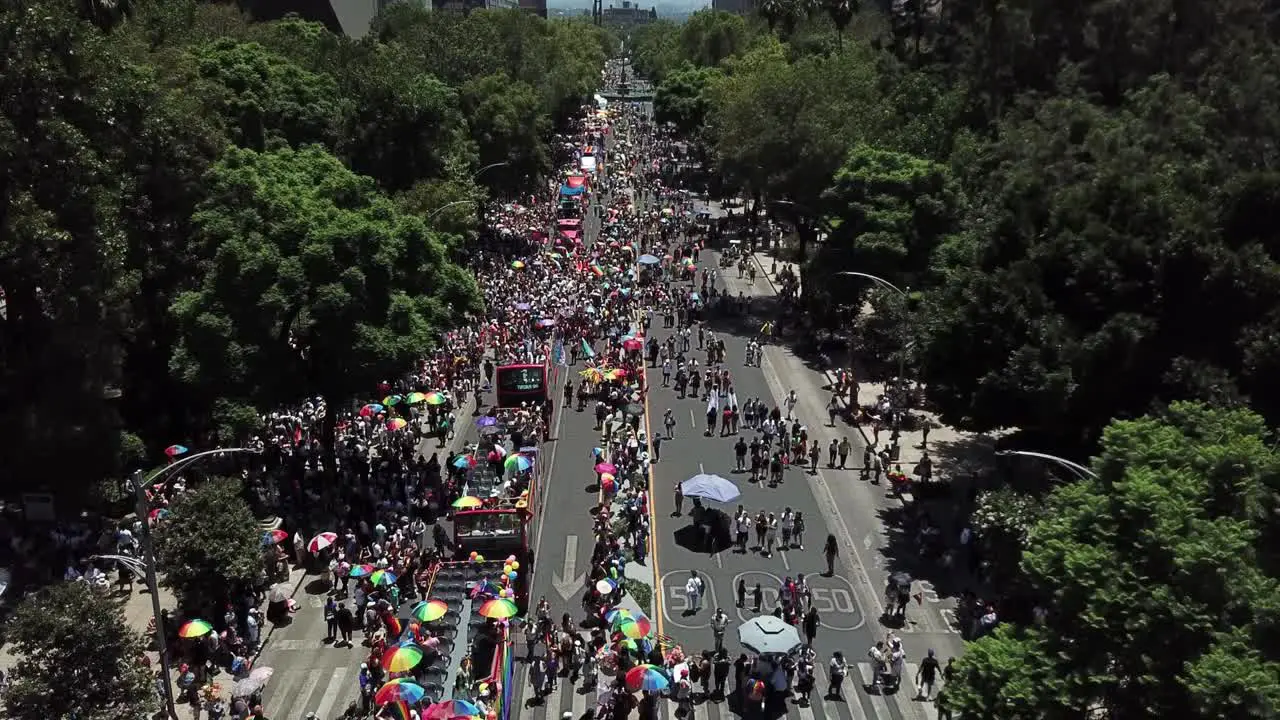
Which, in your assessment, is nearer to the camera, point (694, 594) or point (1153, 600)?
point (1153, 600)

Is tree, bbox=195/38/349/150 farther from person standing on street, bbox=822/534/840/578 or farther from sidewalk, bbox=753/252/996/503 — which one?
person standing on street, bbox=822/534/840/578

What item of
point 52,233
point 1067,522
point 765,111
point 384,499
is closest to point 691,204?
point 765,111

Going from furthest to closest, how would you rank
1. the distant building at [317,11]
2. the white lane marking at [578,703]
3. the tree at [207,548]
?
1. the distant building at [317,11]
2. the tree at [207,548]
3. the white lane marking at [578,703]

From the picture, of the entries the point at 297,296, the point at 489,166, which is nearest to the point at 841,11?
the point at 489,166

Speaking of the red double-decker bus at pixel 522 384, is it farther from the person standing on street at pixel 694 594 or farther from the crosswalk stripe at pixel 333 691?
the crosswalk stripe at pixel 333 691

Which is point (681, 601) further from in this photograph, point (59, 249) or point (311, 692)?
point (59, 249)

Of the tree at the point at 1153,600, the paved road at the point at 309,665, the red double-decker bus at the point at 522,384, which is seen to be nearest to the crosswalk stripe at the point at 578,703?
the paved road at the point at 309,665

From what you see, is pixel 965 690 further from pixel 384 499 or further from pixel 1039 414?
pixel 384 499
